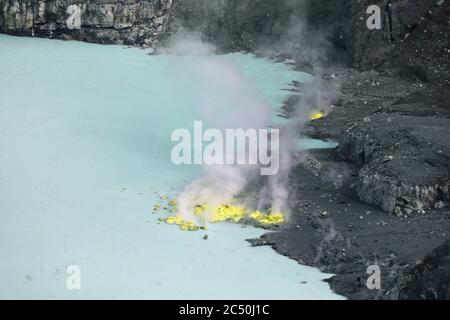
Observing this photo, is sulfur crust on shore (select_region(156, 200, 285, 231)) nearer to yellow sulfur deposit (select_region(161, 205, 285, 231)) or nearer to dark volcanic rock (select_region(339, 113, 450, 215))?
yellow sulfur deposit (select_region(161, 205, 285, 231))

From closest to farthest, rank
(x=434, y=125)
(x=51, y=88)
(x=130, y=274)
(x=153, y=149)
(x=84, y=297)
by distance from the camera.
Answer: (x=84, y=297) < (x=130, y=274) < (x=434, y=125) < (x=153, y=149) < (x=51, y=88)

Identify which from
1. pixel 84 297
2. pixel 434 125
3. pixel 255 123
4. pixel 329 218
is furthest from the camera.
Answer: pixel 255 123

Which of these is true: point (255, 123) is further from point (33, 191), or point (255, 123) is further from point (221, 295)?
point (221, 295)

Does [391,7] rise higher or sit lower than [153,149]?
higher

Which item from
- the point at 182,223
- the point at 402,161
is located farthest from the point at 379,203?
the point at 182,223

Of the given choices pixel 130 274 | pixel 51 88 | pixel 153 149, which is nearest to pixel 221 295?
pixel 130 274

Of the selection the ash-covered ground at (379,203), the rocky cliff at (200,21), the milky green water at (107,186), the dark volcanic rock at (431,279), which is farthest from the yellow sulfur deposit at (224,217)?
the rocky cliff at (200,21)
